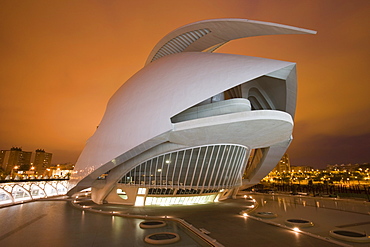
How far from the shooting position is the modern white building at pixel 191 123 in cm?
1498

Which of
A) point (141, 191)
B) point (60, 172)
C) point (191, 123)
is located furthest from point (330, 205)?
point (60, 172)

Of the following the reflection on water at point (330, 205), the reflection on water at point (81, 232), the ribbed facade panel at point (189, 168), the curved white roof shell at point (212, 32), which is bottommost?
the reflection on water at point (81, 232)

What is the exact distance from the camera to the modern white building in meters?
15.0

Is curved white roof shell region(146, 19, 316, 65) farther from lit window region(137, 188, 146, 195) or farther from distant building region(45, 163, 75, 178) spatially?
distant building region(45, 163, 75, 178)

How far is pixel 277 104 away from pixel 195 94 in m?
11.6

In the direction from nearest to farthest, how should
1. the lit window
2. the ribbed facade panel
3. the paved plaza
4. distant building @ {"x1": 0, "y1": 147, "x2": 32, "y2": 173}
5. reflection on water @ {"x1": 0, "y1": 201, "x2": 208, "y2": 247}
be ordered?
the paved plaza < reflection on water @ {"x1": 0, "y1": 201, "x2": 208, "y2": 247} < the ribbed facade panel < the lit window < distant building @ {"x1": 0, "y1": 147, "x2": 32, "y2": 173}

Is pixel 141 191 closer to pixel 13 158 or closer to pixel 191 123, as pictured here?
pixel 191 123

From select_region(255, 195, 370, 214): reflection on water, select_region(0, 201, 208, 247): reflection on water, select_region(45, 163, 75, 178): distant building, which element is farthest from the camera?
select_region(45, 163, 75, 178): distant building

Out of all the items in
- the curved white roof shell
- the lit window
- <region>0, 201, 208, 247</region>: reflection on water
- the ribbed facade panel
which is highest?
the curved white roof shell

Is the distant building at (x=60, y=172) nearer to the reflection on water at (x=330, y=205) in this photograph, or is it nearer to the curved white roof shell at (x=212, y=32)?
the curved white roof shell at (x=212, y=32)

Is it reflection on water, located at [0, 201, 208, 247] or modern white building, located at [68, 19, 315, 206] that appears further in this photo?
modern white building, located at [68, 19, 315, 206]

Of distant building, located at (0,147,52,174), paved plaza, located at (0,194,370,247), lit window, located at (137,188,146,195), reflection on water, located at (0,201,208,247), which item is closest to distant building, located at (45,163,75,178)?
distant building, located at (0,147,52,174)

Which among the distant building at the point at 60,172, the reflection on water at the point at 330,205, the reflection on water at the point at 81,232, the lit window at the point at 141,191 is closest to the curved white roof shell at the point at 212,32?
the reflection on water at the point at 81,232

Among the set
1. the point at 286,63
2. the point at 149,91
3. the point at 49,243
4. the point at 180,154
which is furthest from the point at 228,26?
the point at 49,243
